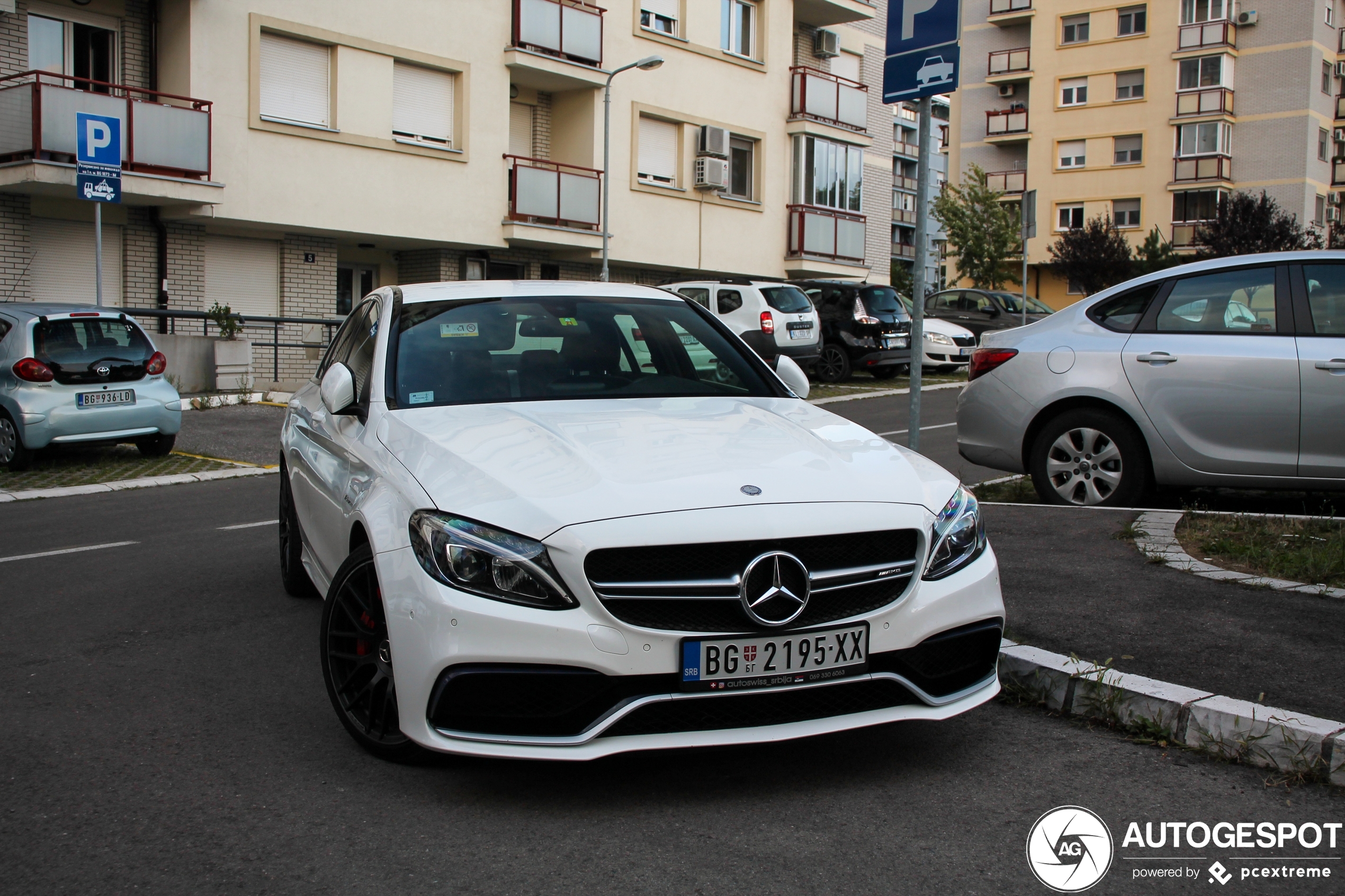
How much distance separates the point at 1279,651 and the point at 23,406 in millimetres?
11597

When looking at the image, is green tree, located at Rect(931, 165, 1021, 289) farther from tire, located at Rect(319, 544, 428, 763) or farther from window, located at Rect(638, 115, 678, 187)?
tire, located at Rect(319, 544, 428, 763)

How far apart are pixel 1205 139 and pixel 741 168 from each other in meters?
32.4

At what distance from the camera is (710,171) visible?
30219mm

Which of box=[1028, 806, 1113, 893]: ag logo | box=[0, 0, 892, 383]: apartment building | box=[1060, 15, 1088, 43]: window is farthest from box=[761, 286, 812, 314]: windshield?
box=[1060, 15, 1088, 43]: window

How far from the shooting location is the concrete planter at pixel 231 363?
19938mm

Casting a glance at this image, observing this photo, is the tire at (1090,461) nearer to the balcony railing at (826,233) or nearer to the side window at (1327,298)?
the side window at (1327,298)

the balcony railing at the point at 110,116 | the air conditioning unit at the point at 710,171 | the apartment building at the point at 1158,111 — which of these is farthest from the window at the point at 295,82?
the apartment building at the point at 1158,111

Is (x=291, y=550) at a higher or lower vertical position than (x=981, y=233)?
lower


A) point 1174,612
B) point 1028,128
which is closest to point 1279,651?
point 1174,612

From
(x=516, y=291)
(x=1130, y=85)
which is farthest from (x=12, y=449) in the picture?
(x=1130, y=85)

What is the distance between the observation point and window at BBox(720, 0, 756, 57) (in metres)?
31.6

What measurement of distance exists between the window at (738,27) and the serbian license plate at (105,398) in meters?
21.2

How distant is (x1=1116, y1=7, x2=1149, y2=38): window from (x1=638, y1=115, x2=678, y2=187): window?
36020mm

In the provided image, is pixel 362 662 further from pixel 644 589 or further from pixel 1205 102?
pixel 1205 102
